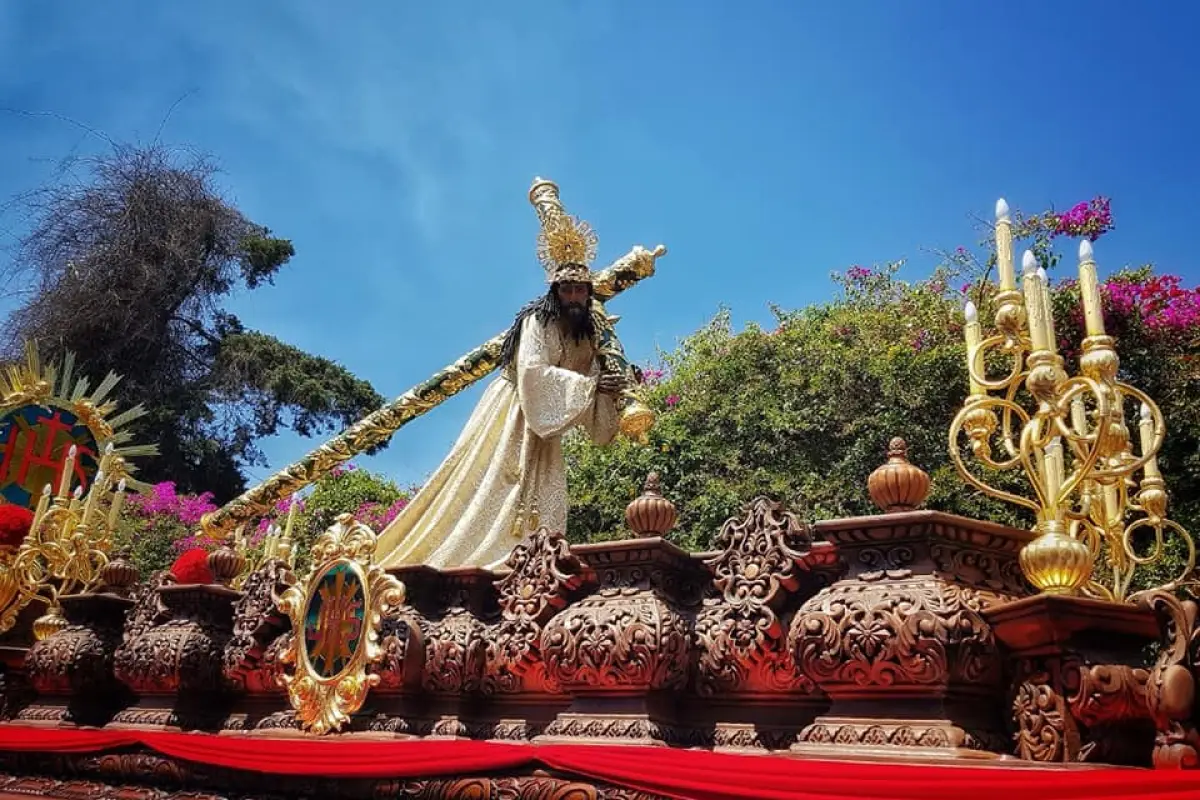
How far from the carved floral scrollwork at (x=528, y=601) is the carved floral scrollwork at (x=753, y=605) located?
22.2 inches

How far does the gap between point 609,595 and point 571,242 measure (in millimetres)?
2132

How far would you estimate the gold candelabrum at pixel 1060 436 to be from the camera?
2.57 m

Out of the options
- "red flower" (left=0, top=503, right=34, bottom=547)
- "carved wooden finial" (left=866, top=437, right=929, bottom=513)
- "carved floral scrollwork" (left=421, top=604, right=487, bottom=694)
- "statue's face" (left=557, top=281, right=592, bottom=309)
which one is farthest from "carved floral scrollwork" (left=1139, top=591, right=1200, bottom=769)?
"red flower" (left=0, top=503, right=34, bottom=547)

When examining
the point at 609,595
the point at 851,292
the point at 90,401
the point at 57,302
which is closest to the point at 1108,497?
the point at 609,595

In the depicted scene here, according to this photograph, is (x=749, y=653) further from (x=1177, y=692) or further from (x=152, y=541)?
(x=152, y=541)

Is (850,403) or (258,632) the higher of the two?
(850,403)

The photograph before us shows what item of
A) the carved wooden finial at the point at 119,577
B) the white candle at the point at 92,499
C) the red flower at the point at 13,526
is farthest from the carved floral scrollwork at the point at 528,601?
the red flower at the point at 13,526

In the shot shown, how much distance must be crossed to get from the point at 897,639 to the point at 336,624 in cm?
252

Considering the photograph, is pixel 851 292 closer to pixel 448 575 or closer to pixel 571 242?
pixel 571 242

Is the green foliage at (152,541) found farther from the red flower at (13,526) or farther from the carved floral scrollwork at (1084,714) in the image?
the carved floral scrollwork at (1084,714)

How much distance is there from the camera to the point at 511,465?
190 inches

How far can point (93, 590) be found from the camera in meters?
6.24

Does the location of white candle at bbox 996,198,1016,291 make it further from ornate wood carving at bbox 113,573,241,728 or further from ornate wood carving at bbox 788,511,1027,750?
ornate wood carving at bbox 113,573,241,728

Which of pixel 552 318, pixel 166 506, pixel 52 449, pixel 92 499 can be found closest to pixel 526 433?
pixel 552 318
